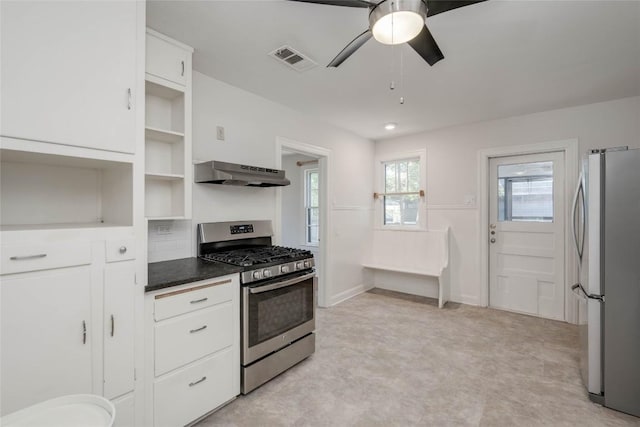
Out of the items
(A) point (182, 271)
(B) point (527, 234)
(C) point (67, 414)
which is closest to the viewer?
(C) point (67, 414)

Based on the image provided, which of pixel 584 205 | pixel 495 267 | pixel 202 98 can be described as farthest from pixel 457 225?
pixel 202 98

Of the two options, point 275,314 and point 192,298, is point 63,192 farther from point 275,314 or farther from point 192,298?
point 275,314

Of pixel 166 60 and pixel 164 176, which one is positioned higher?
pixel 166 60

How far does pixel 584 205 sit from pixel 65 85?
123 inches

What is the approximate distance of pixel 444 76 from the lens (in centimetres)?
260

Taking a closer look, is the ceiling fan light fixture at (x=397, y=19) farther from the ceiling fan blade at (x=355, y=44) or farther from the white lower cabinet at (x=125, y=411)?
the white lower cabinet at (x=125, y=411)

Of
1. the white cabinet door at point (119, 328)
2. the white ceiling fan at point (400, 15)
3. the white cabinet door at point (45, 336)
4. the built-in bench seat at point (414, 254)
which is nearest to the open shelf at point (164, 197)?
the white cabinet door at point (119, 328)


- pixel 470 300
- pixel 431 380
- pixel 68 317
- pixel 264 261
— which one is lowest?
pixel 431 380

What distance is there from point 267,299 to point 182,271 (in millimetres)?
616

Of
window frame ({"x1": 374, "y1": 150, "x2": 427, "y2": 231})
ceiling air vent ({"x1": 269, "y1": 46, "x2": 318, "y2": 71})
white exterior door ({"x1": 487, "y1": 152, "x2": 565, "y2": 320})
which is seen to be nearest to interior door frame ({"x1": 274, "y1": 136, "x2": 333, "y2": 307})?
window frame ({"x1": 374, "y1": 150, "x2": 427, "y2": 231})

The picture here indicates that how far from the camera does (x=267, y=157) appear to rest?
314 centimetres

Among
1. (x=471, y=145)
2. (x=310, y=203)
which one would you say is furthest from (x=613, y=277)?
(x=310, y=203)

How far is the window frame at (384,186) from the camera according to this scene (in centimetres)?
440

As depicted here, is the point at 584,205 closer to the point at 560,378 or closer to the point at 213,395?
the point at 560,378
